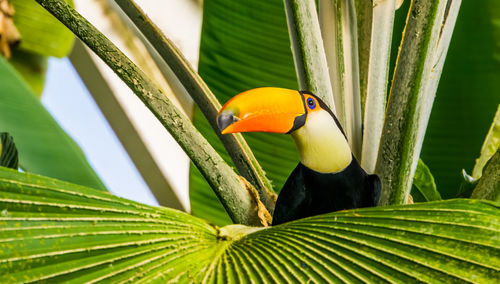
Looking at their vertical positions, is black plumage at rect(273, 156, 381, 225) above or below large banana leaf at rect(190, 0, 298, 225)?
below

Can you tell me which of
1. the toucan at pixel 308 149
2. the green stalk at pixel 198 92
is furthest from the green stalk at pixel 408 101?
the green stalk at pixel 198 92

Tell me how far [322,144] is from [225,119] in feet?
0.60

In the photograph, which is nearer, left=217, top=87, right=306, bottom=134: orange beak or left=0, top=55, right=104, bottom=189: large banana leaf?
left=217, top=87, right=306, bottom=134: orange beak

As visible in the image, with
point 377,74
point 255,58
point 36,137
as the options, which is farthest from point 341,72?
point 36,137

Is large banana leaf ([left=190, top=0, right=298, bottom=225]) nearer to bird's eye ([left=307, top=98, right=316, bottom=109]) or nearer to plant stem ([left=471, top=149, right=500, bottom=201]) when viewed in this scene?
bird's eye ([left=307, top=98, right=316, bottom=109])

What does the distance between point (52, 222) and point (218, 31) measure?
675mm

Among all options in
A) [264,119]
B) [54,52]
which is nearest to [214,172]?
[264,119]

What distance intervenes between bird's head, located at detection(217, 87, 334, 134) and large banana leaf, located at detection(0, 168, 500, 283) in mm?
190

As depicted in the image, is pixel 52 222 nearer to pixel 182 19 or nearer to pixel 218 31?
pixel 218 31

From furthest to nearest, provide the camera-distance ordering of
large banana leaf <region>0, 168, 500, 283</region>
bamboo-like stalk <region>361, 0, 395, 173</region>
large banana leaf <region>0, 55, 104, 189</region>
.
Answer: large banana leaf <region>0, 55, 104, 189</region>
bamboo-like stalk <region>361, 0, 395, 173</region>
large banana leaf <region>0, 168, 500, 283</region>

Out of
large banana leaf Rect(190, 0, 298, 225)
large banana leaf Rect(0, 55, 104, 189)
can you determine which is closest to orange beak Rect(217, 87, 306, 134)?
large banana leaf Rect(190, 0, 298, 225)

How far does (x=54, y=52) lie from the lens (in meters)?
1.59

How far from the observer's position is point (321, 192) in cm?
74

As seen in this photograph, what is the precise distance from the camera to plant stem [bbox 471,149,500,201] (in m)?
0.53
